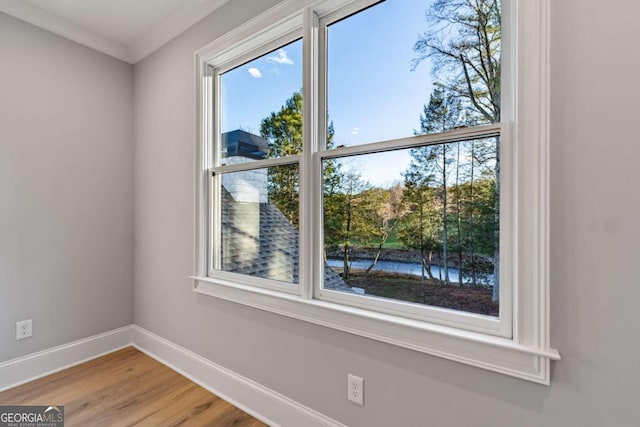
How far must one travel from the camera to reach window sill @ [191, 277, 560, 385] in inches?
39.4

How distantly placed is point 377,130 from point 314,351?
3.83ft

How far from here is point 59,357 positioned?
7.34ft

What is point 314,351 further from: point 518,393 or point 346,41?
point 346,41

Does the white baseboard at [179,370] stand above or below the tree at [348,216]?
below

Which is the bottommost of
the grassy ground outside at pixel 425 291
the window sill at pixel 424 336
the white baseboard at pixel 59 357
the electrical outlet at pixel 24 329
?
the white baseboard at pixel 59 357

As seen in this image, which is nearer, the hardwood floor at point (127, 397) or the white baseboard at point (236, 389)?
the white baseboard at point (236, 389)

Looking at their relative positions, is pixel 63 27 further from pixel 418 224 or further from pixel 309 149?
pixel 418 224

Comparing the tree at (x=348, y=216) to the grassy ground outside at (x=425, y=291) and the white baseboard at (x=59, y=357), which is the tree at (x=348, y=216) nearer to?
the grassy ground outside at (x=425, y=291)

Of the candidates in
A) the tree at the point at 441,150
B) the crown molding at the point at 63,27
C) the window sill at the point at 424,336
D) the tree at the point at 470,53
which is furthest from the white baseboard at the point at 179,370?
the crown molding at the point at 63,27

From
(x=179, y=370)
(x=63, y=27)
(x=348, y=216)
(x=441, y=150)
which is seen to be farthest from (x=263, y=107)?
(x=179, y=370)

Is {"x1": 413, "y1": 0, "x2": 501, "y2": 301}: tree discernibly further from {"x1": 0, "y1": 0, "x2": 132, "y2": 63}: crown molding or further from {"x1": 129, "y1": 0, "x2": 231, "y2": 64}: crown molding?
{"x1": 0, "y1": 0, "x2": 132, "y2": 63}: crown molding

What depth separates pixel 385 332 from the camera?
1.29m

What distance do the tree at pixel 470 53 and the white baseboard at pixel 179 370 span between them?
4.09 ft

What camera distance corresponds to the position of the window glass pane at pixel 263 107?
1.78m
